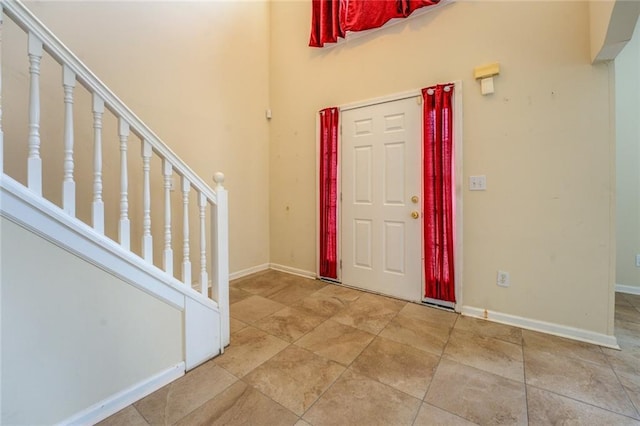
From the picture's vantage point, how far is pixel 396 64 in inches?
105

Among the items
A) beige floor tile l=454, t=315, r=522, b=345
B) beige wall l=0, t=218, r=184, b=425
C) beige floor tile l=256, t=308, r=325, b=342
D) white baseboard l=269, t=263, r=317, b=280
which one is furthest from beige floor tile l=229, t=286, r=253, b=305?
beige floor tile l=454, t=315, r=522, b=345

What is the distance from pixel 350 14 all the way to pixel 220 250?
2.86 metres

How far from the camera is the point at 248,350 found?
1.83m

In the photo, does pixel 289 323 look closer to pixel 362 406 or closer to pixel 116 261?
pixel 362 406

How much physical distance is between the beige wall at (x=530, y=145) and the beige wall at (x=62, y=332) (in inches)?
99.8

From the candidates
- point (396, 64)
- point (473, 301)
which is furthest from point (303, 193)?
point (473, 301)

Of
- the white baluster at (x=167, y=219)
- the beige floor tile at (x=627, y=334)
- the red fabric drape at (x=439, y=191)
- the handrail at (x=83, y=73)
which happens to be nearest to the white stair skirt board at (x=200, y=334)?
the white baluster at (x=167, y=219)

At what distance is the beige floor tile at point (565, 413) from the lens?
49.1 inches

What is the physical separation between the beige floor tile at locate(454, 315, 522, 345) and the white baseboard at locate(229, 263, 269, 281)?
97.7 inches

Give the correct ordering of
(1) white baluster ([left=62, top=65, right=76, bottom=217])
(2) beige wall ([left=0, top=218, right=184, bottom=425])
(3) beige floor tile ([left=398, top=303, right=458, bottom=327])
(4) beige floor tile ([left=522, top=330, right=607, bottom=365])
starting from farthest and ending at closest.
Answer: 1. (3) beige floor tile ([left=398, top=303, right=458, bottom=327])
2. (4) beige floor tile ([left=522, top=330, right=607, bottom=365])
3. (1) white baluster ([left=62, top=65, right=76, bottom=217])
4. (2) beige wall ([left=0, top=218, right=184, bottom=425])

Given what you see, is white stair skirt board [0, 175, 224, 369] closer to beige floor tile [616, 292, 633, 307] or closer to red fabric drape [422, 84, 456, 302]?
red fabric drape [422, 84, 456, 302]

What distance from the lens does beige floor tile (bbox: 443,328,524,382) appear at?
162cm

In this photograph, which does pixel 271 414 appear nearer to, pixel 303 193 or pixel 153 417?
pixel 153 417

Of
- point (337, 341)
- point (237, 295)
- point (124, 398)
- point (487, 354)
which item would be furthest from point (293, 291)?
point (487, 354)
